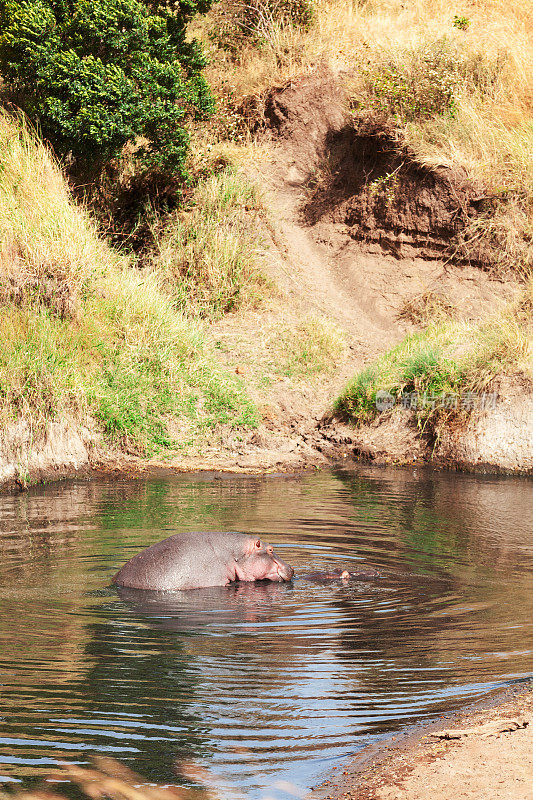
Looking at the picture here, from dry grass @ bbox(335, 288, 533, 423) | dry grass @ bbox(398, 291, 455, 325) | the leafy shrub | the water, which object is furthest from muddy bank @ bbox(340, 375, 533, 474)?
the leafy shrub

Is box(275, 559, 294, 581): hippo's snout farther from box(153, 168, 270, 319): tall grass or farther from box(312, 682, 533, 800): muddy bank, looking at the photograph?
box(153, 168, 270, 319): tall grass

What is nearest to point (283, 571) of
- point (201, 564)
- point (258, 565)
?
point (258, 565)

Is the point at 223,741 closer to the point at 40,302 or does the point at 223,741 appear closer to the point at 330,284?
the point at 40,302

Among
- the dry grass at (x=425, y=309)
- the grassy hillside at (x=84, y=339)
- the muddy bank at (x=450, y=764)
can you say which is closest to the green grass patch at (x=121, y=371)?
the grassy hillside at (x=84, y=339)

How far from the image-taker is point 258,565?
680 cm

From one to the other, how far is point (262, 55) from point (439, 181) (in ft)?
19.5

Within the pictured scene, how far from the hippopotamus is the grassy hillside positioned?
210 inches

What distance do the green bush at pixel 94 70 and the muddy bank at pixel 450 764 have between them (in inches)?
540

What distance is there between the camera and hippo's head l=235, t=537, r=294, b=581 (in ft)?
22.3

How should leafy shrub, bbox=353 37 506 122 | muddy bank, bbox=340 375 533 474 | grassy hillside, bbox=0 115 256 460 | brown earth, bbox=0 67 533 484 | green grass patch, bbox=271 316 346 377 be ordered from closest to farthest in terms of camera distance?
grassy hillside, bbox=0 115 256 460, muddy bank, bbox=340 375 533 474, brown earth, bbox=0 67 533 484, green grass patch, bbox=271 316 346 377, leafy shrub, bbox=353 37 506 122

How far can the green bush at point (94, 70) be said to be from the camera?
50.9ft

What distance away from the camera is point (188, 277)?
17.1 metres

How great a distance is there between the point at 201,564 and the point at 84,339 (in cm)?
739

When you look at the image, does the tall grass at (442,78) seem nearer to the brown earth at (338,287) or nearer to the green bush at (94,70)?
the brown earth at (338,287)
